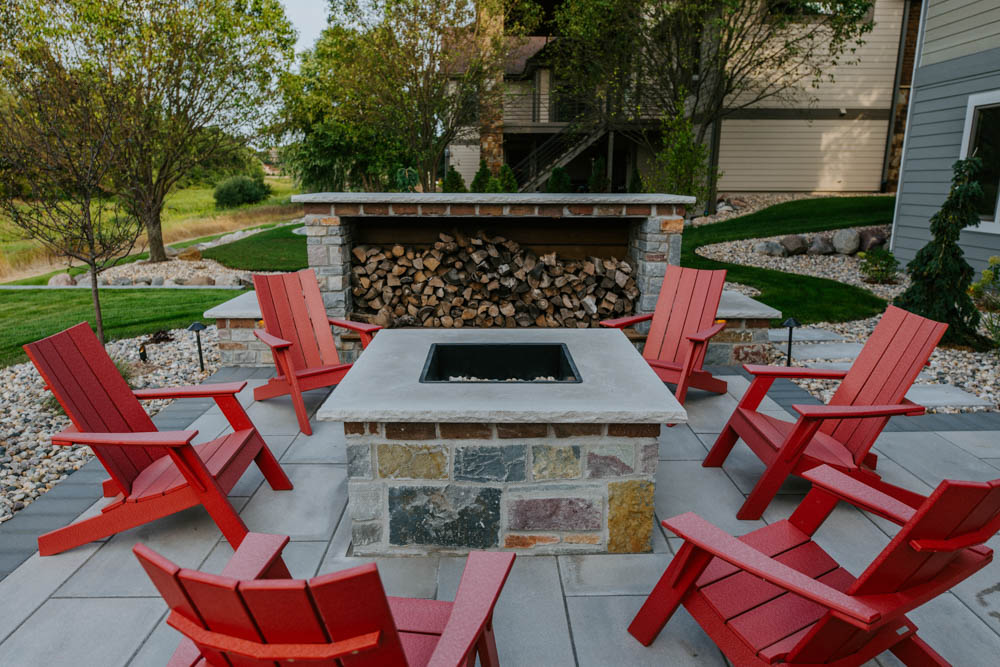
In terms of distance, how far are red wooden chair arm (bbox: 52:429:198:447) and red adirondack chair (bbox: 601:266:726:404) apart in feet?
9.55

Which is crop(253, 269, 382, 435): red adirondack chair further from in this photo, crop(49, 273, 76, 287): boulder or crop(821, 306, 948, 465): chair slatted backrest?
crop(49, 273, 76, 287): boulder

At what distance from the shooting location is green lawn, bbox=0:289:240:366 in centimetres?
636

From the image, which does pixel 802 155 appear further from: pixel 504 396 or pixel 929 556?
pixel 929 556

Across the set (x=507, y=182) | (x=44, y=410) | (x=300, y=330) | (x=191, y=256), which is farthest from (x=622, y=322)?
(x=191, y=256)

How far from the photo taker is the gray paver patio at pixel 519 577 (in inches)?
84.4

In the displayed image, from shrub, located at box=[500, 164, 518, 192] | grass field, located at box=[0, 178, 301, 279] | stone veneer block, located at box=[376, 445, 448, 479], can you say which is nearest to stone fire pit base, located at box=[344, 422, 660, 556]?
stone veneer block, located at box=[376, 445, 448, 479]

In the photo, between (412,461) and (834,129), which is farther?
(834,129)

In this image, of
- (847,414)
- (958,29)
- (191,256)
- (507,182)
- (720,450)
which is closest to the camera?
(847,414)

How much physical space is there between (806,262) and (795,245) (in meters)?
0.56

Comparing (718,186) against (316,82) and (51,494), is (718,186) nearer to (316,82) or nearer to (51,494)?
(316,82)

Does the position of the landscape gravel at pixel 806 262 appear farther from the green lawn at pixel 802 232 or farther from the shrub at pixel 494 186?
the shrub at pixel 494 186

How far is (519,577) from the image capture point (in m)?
2.52

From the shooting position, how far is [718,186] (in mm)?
15359

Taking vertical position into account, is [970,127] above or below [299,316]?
above
